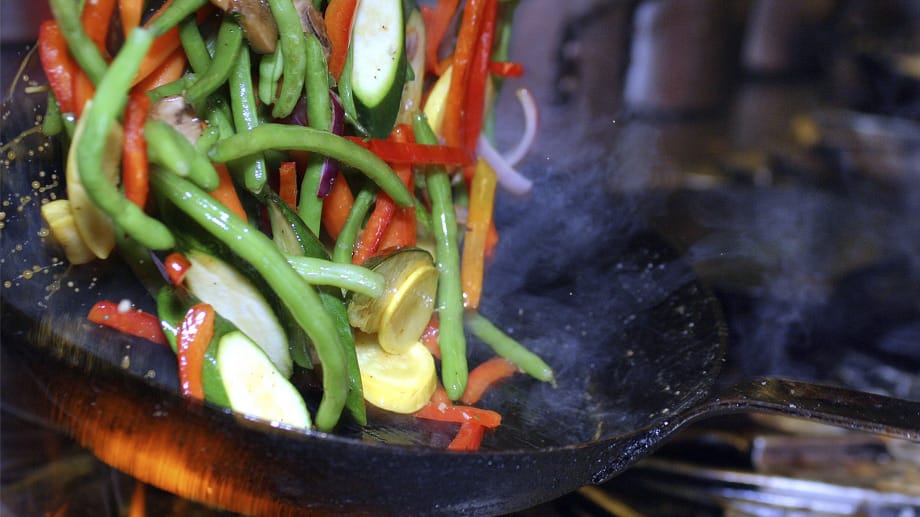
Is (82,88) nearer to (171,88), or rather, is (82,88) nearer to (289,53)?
(171,88)

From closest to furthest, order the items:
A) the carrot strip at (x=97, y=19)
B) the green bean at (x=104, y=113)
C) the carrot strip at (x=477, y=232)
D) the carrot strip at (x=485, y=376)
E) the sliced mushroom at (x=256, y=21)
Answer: the green bean at (x=104, y=113)
the carrot strip at (x=97, y=19)
the sliced mushroom at (x=256, y=21)
the carrot strip at (x=485, y=376)
the carrot strip at (x=477, y=232)

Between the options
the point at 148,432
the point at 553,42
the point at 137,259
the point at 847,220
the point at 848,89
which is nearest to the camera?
the point at 148,432

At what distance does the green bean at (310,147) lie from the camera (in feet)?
2.85

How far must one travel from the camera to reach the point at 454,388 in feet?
3.59

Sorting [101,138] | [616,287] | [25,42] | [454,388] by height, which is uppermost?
[25,42]

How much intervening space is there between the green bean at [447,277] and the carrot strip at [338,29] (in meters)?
0.15

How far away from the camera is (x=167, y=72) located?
37.8 inches

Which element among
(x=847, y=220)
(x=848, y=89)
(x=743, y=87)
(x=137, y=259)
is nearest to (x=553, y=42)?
(x=847, y=220)

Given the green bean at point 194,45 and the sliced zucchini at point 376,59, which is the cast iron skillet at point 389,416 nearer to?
the green bean at point 194,45

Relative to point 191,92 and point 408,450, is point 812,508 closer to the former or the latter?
point 408,450

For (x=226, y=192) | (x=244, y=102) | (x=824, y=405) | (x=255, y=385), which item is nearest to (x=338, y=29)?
(x=244, y=102)

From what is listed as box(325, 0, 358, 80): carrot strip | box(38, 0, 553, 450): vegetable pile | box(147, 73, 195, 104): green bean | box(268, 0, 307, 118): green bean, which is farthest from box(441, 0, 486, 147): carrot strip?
box(147, 73, 195, 104): green bean

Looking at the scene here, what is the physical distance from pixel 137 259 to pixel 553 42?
86.3 inches

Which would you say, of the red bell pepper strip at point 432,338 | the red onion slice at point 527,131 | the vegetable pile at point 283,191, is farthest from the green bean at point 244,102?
the red onion slice at point 527,131
